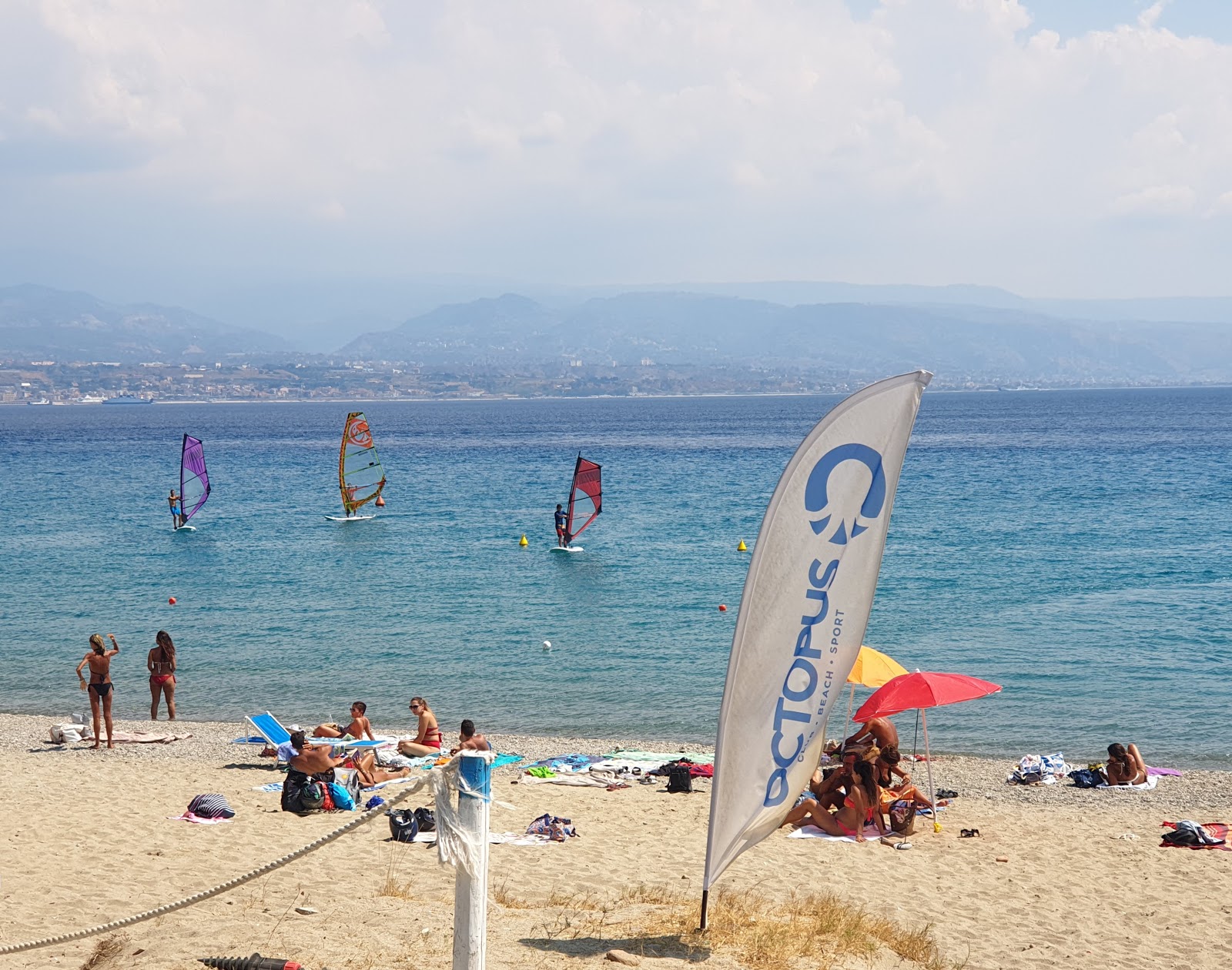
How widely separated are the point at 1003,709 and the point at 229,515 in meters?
33.6

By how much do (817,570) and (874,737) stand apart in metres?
6.32

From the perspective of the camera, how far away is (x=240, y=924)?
285 inches

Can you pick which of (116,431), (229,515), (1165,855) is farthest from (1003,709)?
(116,431)

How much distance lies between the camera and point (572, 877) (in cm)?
954

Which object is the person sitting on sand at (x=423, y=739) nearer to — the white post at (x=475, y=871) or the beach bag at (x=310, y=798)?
the beach bag at (x=310, y=798)

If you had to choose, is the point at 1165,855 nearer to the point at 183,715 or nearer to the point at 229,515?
the point at 183,715

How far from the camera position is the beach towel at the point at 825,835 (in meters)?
11.1

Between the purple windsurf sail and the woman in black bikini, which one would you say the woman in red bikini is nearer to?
the woman in black bikini

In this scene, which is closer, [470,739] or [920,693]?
[920,693]

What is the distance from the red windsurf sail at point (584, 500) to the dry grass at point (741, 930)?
2683 cm

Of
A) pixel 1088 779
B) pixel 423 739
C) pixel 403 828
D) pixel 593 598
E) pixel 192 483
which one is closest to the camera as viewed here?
pixel 403 828

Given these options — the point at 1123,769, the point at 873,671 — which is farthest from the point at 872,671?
the point at 1123,769

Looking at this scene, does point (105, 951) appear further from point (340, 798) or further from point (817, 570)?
point (340, 798)

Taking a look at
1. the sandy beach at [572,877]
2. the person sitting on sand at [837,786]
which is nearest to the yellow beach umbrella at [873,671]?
the person sitting on sand at [837,786]
